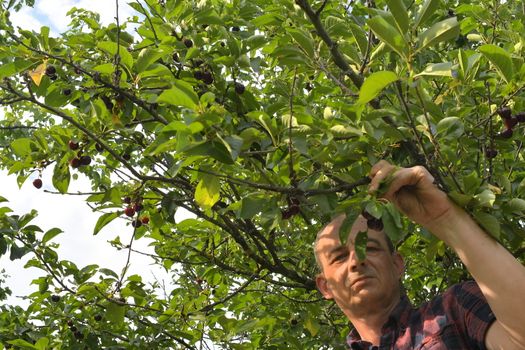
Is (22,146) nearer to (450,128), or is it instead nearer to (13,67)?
(13,67)

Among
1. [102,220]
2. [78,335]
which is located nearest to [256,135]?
[102,220]

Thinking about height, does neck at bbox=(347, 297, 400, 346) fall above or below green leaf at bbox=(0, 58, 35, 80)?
below

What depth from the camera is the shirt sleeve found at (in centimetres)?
205

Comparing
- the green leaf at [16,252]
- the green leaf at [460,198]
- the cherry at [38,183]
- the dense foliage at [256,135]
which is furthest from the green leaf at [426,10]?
the green leaf at [16,252]

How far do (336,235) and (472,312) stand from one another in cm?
86

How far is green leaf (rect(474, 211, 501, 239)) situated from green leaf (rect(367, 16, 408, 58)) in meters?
0.56

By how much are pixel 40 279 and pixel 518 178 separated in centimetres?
301

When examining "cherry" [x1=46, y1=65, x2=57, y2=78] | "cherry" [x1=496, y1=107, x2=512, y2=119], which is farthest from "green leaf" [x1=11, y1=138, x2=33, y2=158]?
"cherry" [x1=496, y1=107, x2=512, y2=119]

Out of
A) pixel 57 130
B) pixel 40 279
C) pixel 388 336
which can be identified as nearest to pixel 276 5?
pixel 57 130

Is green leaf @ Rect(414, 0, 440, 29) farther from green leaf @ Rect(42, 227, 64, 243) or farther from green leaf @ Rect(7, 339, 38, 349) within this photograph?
green leaf @ Rect(7, 339, 38, 349)

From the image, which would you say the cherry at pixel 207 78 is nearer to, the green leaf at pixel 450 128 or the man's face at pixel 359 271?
the man's face at pixel 359 271

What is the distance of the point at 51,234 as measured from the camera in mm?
4020

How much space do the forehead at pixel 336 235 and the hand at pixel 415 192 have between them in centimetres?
76

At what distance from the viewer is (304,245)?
15.0ft
